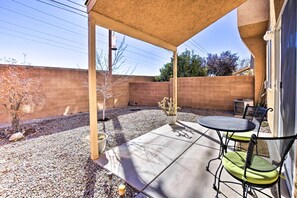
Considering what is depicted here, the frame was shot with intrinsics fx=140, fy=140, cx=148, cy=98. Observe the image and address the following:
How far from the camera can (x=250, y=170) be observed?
129cm

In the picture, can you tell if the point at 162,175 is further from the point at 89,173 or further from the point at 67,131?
the point at 67,131

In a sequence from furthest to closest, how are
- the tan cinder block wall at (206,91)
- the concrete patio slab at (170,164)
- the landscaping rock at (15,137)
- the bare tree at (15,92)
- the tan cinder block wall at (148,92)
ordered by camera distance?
the tan cinder block wall at (148,92) → the tan cinder block wall at (206,91) → the bare tree at (15,92) → the landscaping rock at (15,137) → the concrete patio slab at (170,164)

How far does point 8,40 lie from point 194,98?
8.15 meters

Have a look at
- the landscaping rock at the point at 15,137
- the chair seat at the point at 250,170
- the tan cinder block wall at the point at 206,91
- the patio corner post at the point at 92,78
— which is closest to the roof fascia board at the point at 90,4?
the patio corner post at the point at 92,78

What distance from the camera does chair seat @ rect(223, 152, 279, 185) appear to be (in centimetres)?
117

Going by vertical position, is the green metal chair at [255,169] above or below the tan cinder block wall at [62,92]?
below

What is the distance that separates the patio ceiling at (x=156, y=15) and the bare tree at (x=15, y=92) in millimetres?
3509

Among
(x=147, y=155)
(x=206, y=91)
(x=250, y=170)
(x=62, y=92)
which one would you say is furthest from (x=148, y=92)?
(x=250, y=170)

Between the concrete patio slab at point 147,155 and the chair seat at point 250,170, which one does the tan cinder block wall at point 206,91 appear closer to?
the concrete patio slab at point 147,155

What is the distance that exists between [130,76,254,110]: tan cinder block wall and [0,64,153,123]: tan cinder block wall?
10.2 ft

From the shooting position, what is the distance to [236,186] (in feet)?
5.59

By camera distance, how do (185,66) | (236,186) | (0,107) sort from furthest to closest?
1. (185,66)
2. (0,107)
3. (236,186)

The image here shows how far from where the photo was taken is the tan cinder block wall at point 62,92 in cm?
537

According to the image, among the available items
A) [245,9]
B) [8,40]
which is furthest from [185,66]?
[8,40]
